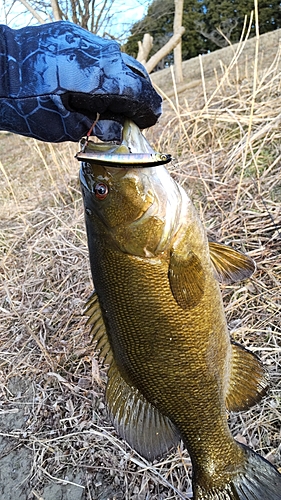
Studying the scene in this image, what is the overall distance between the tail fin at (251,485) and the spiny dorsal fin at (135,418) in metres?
0.24

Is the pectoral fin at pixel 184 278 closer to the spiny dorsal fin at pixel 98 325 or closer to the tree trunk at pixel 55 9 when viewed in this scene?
the spiny dorsal fin at pixel 98 325

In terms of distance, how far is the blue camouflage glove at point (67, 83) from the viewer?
61.5 inches

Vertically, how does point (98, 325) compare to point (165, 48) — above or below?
above

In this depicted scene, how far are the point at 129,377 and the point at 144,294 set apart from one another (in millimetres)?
382

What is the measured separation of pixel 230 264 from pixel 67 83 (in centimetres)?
90

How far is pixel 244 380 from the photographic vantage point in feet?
5.98

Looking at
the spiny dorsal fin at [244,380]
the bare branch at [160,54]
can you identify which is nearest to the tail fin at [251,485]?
the spiny dorsal fin at [244,380]

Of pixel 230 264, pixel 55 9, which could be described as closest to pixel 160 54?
pixel 55 9

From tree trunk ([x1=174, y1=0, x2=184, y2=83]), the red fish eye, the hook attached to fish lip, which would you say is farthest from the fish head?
tree trunk ([x1=174, y1=0, x2=184, y2=83])

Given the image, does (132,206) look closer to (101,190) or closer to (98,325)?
(101,190)

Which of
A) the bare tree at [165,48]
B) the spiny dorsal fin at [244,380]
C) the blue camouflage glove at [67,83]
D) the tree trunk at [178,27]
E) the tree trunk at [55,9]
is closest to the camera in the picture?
the blue camouflage glove at [67,83]

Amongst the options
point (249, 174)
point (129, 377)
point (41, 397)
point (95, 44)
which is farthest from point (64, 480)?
point (249, 174)

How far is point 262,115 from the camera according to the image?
13.5 feet

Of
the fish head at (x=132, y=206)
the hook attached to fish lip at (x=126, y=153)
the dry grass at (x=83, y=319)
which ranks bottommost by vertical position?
the dry grass at (x=83, y=319)
